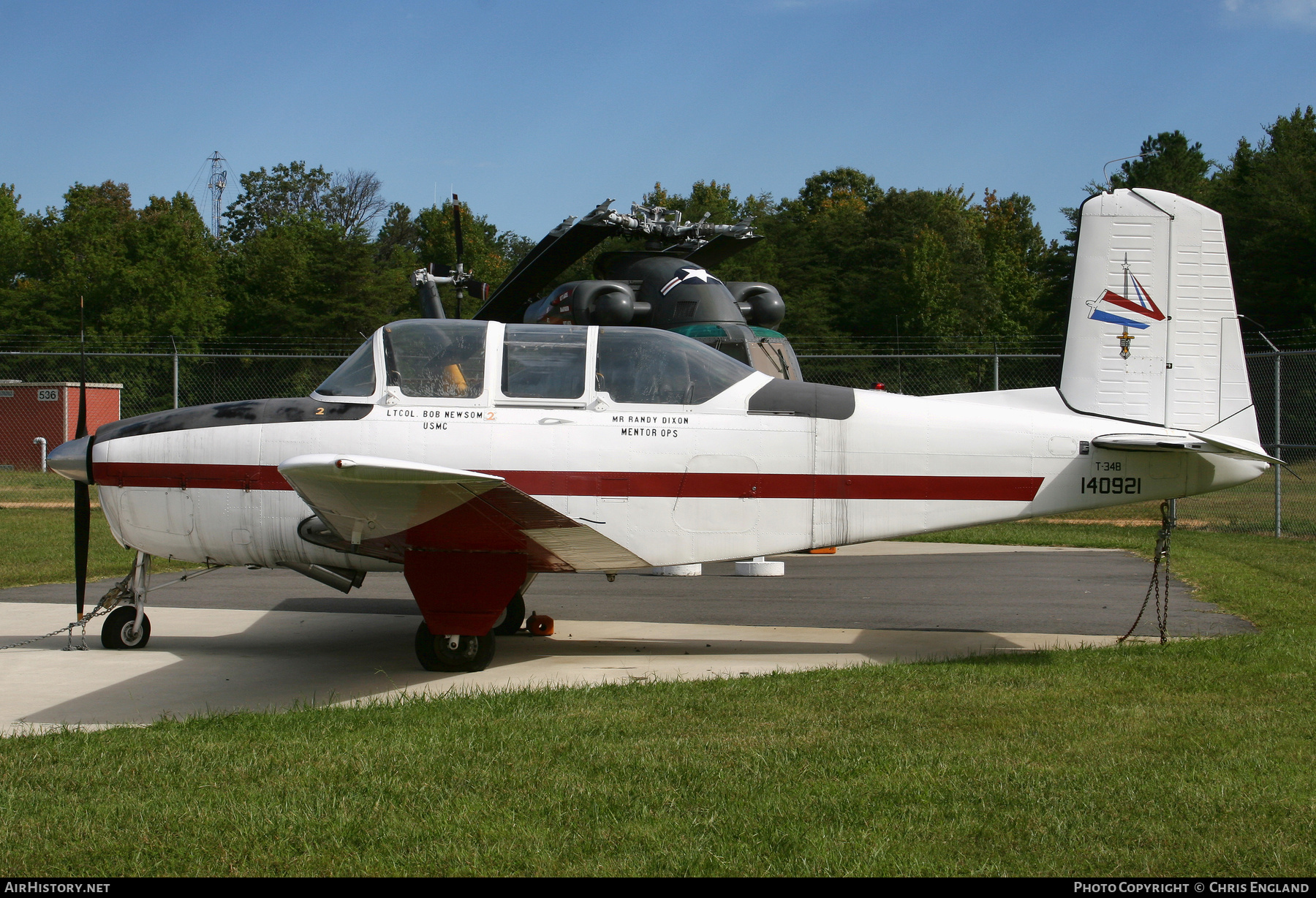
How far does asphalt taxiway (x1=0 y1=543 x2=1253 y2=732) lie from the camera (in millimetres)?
6539

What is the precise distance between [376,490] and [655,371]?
2.15 metres

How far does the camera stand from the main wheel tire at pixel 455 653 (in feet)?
22.9

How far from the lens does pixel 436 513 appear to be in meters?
6.14

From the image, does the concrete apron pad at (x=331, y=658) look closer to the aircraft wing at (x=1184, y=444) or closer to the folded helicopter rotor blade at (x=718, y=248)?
the aircraft wing at (x=1184, y=444)

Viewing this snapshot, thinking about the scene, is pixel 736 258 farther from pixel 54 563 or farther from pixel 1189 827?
pixel 1189 827

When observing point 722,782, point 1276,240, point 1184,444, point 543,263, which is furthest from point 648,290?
point 1276,240

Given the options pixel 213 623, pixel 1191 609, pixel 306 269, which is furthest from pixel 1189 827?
pixel 306 269

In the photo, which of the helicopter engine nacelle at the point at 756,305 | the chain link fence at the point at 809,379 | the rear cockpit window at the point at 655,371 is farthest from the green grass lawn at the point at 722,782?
the chain link fence at the point at 809,379

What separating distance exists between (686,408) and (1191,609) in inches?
209

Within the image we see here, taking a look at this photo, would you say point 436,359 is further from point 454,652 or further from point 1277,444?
point 1277,444

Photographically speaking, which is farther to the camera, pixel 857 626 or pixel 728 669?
pixel 857 626

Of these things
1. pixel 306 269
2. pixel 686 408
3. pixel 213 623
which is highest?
pixel 306 269

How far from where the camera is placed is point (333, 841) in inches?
145
